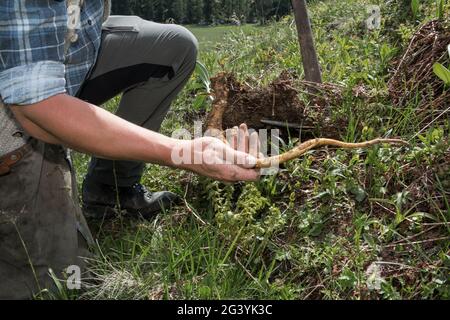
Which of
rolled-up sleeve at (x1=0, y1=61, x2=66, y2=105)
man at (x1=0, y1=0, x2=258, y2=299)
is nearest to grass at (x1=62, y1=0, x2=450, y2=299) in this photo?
man at (x1=0, y1=0, x2=258, y2=299)

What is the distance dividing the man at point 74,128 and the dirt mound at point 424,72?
85cm

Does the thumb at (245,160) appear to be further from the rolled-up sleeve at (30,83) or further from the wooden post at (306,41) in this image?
the wooden post at (306,41)

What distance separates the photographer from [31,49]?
155 centimetres

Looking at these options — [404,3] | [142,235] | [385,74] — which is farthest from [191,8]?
[142,235]

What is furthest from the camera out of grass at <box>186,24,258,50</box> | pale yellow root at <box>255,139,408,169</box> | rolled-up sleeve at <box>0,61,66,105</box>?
grass at <box>186,24,258,50</box>

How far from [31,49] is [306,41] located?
1.29m

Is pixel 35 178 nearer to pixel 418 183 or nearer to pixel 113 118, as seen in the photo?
pixel 113 118

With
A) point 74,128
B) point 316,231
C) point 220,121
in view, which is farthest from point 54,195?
point 316,231

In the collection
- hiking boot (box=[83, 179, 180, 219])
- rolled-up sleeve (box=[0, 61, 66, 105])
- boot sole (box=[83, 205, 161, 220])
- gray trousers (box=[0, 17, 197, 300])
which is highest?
rolled-up sleeve (box=[0, 61, 66, 105])

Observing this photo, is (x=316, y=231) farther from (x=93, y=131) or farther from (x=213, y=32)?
(x=213, y=32)

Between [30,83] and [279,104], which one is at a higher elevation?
[30,83]

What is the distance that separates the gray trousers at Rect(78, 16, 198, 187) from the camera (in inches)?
88.6

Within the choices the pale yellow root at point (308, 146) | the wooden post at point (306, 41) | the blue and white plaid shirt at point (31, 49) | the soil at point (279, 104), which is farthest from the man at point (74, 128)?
the wooden post at point (306, 41)

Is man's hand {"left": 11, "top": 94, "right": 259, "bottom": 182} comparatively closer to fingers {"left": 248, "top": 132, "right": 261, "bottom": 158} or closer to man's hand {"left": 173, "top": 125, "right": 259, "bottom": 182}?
man's hand {"left": 173, "top": 125, "right": 259, "bottom": 182}
